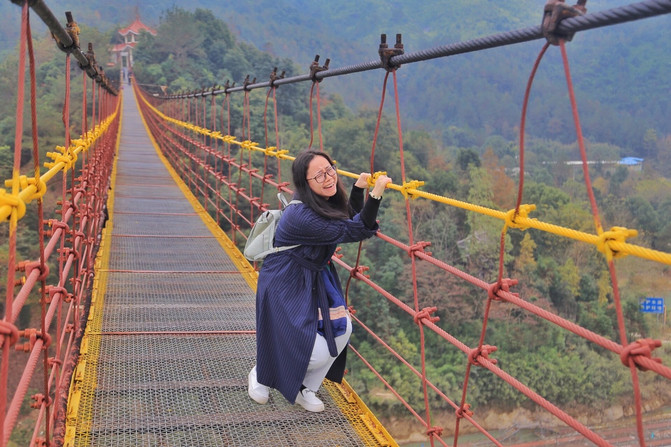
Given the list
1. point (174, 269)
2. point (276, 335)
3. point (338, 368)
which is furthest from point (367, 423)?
point (174, 269)

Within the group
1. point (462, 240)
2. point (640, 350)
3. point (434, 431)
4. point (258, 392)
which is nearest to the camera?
point (640, 350)

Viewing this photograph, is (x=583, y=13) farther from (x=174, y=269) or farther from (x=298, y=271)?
(x=174, y=269)

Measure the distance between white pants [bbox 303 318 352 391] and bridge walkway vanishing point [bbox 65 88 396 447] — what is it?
0.44 ft

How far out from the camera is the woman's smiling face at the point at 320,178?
1.67 m

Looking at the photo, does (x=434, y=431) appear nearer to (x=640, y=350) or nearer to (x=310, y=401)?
(x=310, y=401)

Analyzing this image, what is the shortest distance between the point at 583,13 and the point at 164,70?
33.7m

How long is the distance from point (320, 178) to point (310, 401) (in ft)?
2.23

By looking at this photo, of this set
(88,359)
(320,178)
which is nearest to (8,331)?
(320,178)

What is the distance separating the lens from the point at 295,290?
5.59 feet

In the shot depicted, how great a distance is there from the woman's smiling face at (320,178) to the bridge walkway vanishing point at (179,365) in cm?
68

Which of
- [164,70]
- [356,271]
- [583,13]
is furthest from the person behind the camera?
[164,70]

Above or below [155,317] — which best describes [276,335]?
above

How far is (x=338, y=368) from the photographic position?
6.16 feet

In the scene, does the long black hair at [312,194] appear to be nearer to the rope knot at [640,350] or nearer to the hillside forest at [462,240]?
the rope knot at [640,350]
